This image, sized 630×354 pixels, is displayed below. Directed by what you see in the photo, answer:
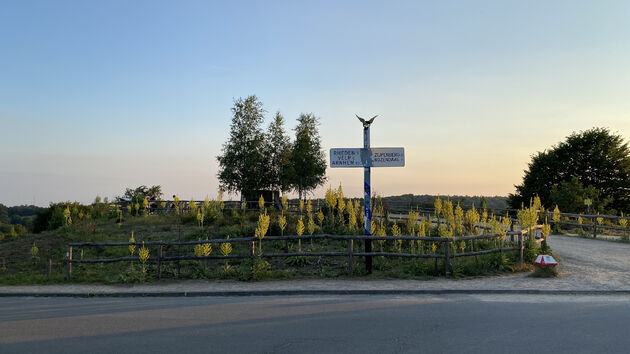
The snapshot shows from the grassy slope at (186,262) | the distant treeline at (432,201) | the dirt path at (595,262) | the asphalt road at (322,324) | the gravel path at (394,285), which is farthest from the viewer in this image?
the distant treeline at (432,201)

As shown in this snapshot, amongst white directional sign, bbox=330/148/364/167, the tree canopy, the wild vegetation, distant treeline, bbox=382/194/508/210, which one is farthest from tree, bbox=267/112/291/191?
white directional sign, bbox=330/148/364/167

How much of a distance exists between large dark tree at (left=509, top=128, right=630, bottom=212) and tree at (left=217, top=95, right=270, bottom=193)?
27084mm

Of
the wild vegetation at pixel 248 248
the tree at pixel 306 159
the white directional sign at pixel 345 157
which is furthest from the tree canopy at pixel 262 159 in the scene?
the white directional sign at pixel 345 157

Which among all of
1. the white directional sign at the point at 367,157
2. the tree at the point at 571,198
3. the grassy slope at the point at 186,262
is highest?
the white directional sign at the point at 367,157

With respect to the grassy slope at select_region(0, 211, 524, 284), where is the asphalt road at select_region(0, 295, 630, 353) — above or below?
below

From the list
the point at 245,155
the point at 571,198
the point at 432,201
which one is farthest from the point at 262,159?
the point at 571,198

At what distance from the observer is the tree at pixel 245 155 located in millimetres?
49219

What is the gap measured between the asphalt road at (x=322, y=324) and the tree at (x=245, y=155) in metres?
39.2

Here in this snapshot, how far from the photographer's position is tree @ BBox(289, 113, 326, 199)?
50000 millimetres

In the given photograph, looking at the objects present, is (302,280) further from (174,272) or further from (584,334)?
(584,334)

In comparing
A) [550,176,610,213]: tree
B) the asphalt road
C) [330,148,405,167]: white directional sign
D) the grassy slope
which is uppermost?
[330,148,405,167]: white directional sign

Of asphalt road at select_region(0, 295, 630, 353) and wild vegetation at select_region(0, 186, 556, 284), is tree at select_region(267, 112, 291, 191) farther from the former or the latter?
asphalt road at select_region(0, 295, 630, 353)

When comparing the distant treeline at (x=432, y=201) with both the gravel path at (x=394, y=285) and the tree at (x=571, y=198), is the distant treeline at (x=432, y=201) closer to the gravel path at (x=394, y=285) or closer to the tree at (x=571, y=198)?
the tree at (x=571, y=198)

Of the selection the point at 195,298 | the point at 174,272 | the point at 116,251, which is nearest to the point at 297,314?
the point at 195,298
